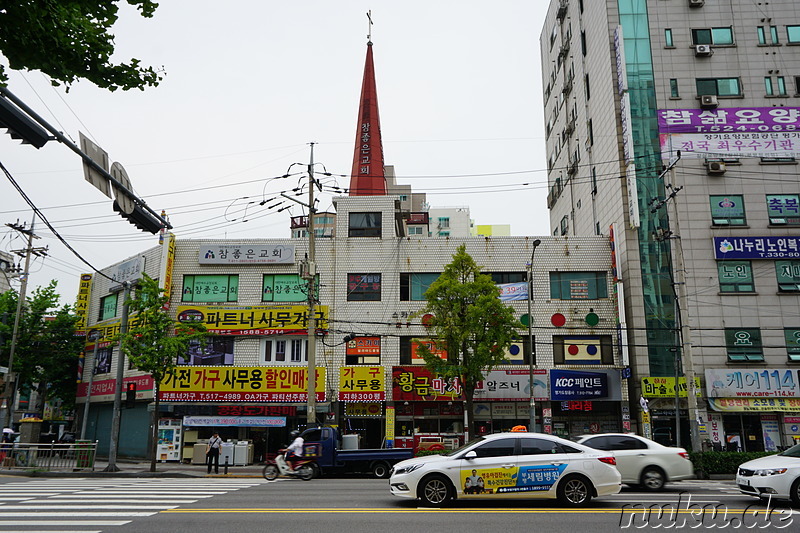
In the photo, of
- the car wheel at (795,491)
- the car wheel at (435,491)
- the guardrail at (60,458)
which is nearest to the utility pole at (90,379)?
the guardrail at (60,458)

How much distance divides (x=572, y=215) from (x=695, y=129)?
1276 centimetres

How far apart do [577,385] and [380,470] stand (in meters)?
13.4

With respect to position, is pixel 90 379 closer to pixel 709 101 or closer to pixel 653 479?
pixel 653 479

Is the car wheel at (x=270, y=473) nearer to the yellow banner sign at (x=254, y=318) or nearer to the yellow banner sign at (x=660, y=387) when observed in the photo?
the yellow banner sign at (x=254, y=318)

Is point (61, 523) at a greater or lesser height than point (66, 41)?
lesser

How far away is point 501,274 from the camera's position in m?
33.4

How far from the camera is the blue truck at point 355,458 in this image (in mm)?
21578

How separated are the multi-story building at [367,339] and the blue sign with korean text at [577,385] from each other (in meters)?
0.05

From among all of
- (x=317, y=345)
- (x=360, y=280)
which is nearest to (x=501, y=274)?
(x=360, y=280)

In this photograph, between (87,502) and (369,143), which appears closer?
(87,502)

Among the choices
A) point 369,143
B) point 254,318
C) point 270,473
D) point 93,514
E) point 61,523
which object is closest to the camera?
point 61,523

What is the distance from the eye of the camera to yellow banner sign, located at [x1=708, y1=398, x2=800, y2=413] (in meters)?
29.8

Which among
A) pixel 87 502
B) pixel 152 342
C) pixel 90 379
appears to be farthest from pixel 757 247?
pixel 90 379

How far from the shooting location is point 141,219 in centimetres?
1236
